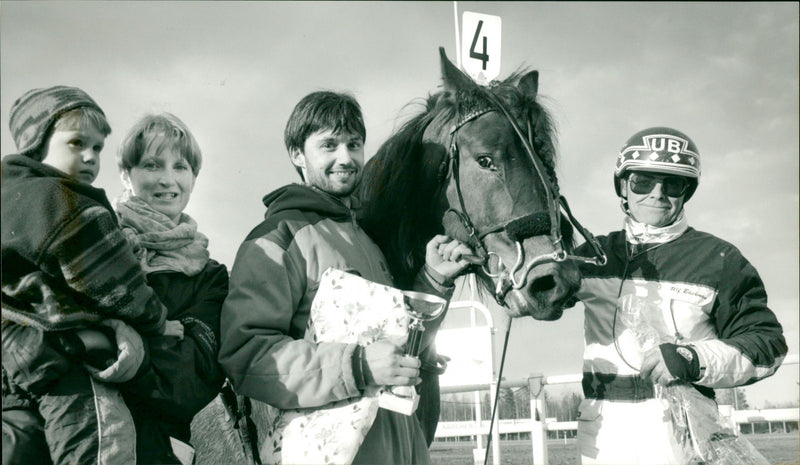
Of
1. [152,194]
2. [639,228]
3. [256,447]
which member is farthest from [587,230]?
[152,194]

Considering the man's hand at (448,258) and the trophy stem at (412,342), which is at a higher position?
the man's hand at (448,258)

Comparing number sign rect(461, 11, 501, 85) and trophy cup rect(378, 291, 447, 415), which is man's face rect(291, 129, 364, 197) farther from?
number sign rect(461, 11, 501, 85)

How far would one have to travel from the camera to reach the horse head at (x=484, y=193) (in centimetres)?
222

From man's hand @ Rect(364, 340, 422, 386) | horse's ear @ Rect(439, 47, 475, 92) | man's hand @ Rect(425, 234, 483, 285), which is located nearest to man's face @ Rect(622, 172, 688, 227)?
horse's ear @ Rect(439, 47, 475, 92)

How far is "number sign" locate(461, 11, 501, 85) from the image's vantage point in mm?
3473

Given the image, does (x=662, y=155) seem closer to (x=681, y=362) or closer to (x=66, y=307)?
(x=681, y=362)

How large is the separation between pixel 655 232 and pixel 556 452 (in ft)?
9.27

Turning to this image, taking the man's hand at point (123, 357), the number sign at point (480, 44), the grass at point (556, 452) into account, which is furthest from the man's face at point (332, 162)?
the grass at point (556, 452)

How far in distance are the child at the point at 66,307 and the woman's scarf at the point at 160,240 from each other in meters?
0.25

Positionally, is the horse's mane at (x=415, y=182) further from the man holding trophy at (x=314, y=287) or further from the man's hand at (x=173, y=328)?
the man's hand at (x=173, y=328)

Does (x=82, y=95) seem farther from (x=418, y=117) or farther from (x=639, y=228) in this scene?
(x=639, y=228)

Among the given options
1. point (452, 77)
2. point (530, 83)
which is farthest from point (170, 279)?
point (530, 83)

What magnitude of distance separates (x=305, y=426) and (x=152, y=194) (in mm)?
1035

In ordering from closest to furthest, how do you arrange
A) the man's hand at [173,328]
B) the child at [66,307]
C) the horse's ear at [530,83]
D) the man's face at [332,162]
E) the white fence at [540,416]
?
1. the child at [66,307]
2. the man's hand at [173,328]
3. the man's face at [332,162]
4. the horse's ear at [530,83]
5. the white fence at [540,416]
